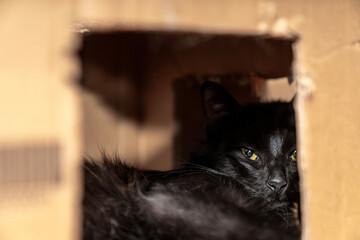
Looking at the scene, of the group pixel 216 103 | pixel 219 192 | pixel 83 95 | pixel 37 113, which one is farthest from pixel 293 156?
pixel 37 113

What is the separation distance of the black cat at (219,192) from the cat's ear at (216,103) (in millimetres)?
11

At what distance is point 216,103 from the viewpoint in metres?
1.95

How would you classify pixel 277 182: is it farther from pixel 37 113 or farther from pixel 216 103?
pixel 37 113

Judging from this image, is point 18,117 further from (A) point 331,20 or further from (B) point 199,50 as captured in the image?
(B) point 199,50

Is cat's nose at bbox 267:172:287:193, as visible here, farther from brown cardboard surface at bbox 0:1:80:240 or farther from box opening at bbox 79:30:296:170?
brown cardboard surface at bbox 0:1:80:240

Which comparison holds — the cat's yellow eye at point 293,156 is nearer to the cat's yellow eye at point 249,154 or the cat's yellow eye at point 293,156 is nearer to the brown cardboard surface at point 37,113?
the cat's yellow eye at point 249,154

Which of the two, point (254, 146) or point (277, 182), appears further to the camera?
point (254, 146)

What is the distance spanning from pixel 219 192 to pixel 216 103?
77 centimetres

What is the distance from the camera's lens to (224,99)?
189cm

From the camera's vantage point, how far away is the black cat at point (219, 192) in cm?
109

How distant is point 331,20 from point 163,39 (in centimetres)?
146

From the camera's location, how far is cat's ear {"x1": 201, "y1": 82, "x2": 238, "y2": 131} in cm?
189

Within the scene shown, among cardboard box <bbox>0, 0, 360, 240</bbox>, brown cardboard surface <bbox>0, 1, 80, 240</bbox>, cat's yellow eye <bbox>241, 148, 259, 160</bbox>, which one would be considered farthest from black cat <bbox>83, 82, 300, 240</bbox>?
brown cardboard surface <bbox>0, 1, 80, 240</bbox>

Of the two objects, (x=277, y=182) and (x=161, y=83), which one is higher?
(x=161, y=83)
